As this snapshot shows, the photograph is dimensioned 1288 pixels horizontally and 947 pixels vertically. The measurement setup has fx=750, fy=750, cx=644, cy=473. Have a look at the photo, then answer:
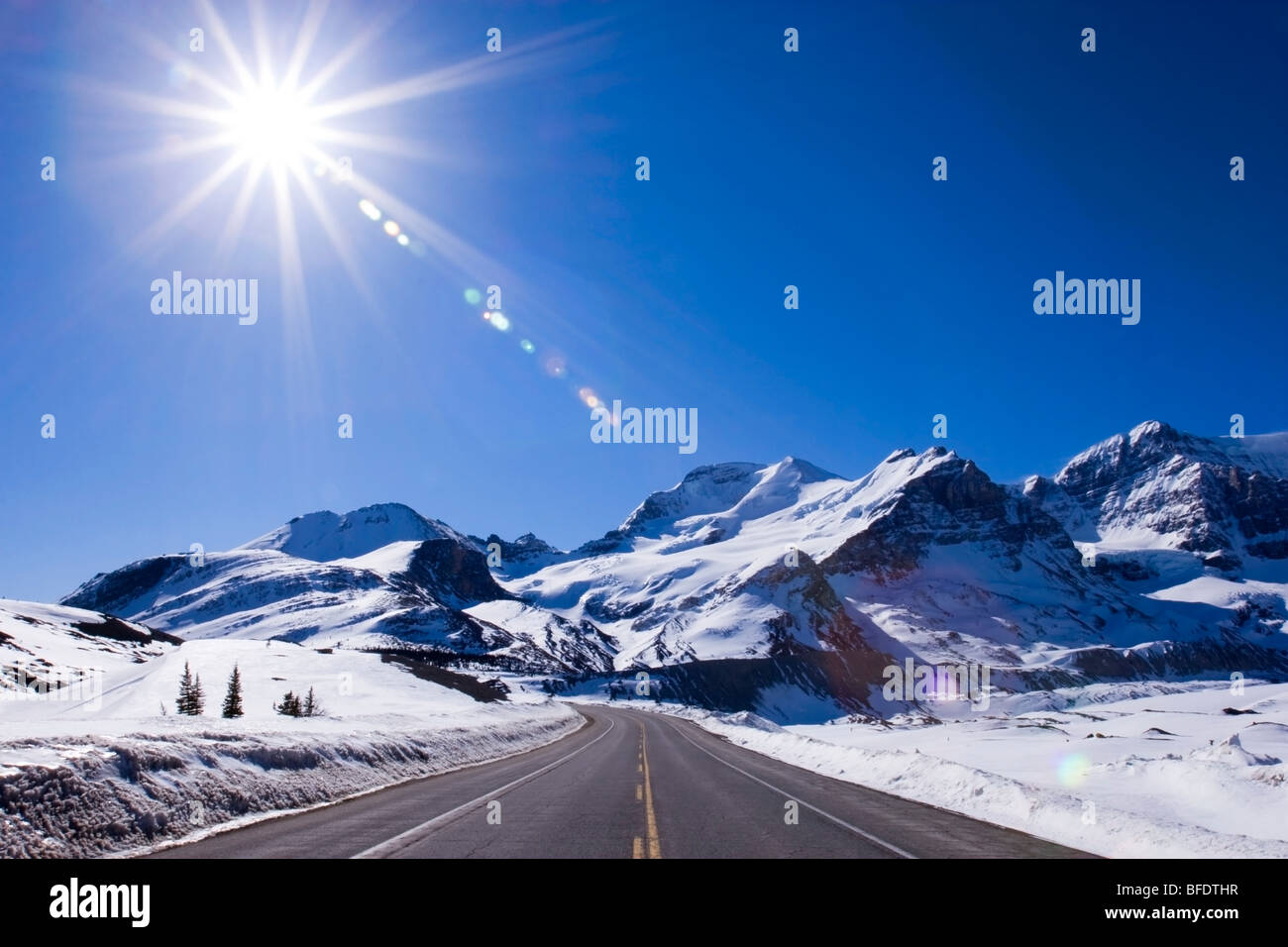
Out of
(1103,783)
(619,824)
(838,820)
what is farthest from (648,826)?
(1103,783)

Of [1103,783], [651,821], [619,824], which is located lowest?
[1103,783]

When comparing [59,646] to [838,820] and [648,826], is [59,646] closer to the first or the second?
[648,826]

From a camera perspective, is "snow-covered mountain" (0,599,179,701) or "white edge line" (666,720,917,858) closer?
"white edge line" (666,720,917,858)

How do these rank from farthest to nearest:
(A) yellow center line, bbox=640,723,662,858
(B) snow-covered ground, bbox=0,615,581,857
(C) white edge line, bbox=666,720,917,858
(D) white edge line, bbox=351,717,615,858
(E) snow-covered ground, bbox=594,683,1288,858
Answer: (E) snow-covered ground, bbox=594,683,1288,858 < (C) white edge line, bbox=666,720,917,858 < (A) yellow center line, bbox=640,723,662,858 < (D) white edge line, bbox=351,717,615,858 < (B) snow-covered ground, bbox=0,615,581,857

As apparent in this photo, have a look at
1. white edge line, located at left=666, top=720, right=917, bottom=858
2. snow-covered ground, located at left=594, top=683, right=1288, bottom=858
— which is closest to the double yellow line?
white edge line, located at left=666, top=720, right=917, bottom=858

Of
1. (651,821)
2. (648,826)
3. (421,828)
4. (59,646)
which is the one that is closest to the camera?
(421,828)

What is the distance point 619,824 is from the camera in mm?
12961

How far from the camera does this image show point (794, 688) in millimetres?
173625

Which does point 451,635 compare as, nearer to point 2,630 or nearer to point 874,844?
point 2,630

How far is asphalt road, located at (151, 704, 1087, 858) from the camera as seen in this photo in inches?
416

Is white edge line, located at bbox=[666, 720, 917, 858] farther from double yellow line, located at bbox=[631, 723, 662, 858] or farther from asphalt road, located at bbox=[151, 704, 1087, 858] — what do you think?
double yellow line, located at bbox=[631, 723, 662, 858]

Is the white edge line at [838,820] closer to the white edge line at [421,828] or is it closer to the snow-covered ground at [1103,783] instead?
the snow-covered ground at [1103,783]
